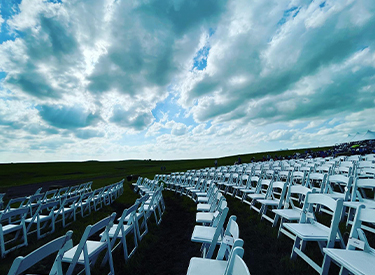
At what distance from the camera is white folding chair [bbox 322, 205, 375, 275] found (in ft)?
6.26

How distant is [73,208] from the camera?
6.68 m

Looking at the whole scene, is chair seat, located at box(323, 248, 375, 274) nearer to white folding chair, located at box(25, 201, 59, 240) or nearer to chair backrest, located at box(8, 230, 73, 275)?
chair backrest, located at box(8, 230, 73, 275)

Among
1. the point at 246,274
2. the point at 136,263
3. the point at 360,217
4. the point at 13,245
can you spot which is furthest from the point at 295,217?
the point at 13,245

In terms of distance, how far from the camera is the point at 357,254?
7.11 ft

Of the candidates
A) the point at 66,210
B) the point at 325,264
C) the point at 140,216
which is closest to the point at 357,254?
the point at 325,264

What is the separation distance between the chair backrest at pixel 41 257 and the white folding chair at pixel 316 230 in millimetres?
3040

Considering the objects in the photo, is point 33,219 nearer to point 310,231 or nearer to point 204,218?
point 204,218

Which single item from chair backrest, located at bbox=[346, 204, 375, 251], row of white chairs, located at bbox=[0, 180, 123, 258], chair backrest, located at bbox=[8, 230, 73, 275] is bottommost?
row of white chairs, located at bbox=[0, 180, 123, 258]

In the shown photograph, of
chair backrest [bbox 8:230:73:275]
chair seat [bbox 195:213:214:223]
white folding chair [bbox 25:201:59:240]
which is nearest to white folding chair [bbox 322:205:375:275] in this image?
chair seat [bbox 195:213:214:223]

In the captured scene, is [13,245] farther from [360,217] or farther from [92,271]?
[360,217]

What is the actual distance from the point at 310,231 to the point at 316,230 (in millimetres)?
163

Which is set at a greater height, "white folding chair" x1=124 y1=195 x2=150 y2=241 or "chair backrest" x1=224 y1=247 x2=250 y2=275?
"chair backrest" x1=224 y1=247 x2=250 y2=275

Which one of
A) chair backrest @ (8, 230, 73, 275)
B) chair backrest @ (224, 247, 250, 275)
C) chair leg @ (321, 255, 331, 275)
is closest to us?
chair backrest @ (224, 247, 250, 275)

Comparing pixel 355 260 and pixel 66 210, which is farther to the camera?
pixel 66 210
